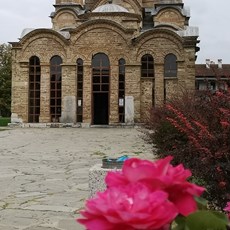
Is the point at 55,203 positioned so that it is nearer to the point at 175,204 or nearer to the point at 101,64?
the point at 175,204

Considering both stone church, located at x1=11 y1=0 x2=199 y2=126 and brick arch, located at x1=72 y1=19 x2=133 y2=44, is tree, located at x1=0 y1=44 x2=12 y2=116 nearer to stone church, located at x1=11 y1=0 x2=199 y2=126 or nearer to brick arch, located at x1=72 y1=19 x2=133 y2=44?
stone church, located at x1=11 y1=0 x2=199 y2=126

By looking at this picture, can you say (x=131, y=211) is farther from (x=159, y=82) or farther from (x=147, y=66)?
(x=147, y=66)

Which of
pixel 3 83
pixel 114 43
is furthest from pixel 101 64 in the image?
pixel 3 83

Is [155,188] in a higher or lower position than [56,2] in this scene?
lower

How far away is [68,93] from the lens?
32469 millimetres

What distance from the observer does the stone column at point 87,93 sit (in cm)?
3222

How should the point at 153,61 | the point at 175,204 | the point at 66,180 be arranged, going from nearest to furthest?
the point at 175,204 → the point at 66,180 → the point at 153,61

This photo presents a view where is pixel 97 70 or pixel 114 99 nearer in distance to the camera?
pixel 114 99

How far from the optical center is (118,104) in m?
32.1

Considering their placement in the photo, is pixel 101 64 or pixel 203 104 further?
pixel 101 64

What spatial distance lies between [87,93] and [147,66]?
16.5ft

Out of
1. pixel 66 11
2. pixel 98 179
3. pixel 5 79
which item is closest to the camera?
pixel 98 179


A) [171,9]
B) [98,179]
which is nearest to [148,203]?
[98,179]

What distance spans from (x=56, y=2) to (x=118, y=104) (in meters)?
15.6
